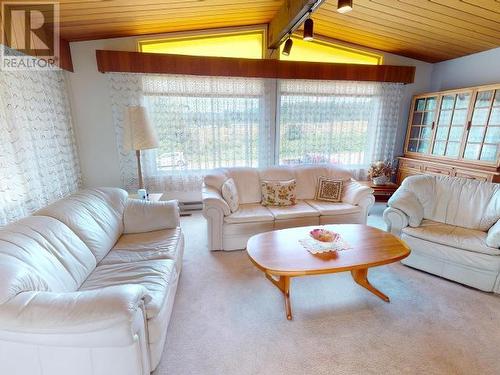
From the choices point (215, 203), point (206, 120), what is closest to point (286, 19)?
point (206, 120)

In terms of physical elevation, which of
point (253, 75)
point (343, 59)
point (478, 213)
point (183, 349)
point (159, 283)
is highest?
point (343, 59)

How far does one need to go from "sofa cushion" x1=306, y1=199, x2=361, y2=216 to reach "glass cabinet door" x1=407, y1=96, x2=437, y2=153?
2.12 m

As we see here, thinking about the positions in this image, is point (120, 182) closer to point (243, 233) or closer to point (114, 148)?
point (114, 148)

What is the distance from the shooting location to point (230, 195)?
9.65ft

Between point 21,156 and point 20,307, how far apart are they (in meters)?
1.93

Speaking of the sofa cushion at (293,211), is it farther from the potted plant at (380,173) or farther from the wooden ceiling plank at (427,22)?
the wooden ceiling plank at (427,22)

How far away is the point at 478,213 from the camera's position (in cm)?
252

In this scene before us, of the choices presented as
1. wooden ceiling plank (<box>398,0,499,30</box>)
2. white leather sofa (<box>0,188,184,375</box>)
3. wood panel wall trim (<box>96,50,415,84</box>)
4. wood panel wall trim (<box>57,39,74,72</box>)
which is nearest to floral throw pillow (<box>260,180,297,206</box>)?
white leather sofa (<box>0,188,184,375</box>)

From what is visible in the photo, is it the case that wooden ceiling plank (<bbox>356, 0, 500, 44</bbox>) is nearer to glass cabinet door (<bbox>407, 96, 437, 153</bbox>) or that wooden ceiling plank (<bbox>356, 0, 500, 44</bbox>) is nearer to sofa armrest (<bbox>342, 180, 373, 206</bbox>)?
glass cabinet door (<bbox>407, 96, 437, 153</bbox>)

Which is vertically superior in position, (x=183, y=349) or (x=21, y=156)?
(x=21, y=156)

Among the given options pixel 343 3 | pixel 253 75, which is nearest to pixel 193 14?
pixel 253 75

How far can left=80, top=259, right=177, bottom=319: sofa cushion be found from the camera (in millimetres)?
1552

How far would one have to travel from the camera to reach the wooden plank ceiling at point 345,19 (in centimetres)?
267

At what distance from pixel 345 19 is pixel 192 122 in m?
2.52
